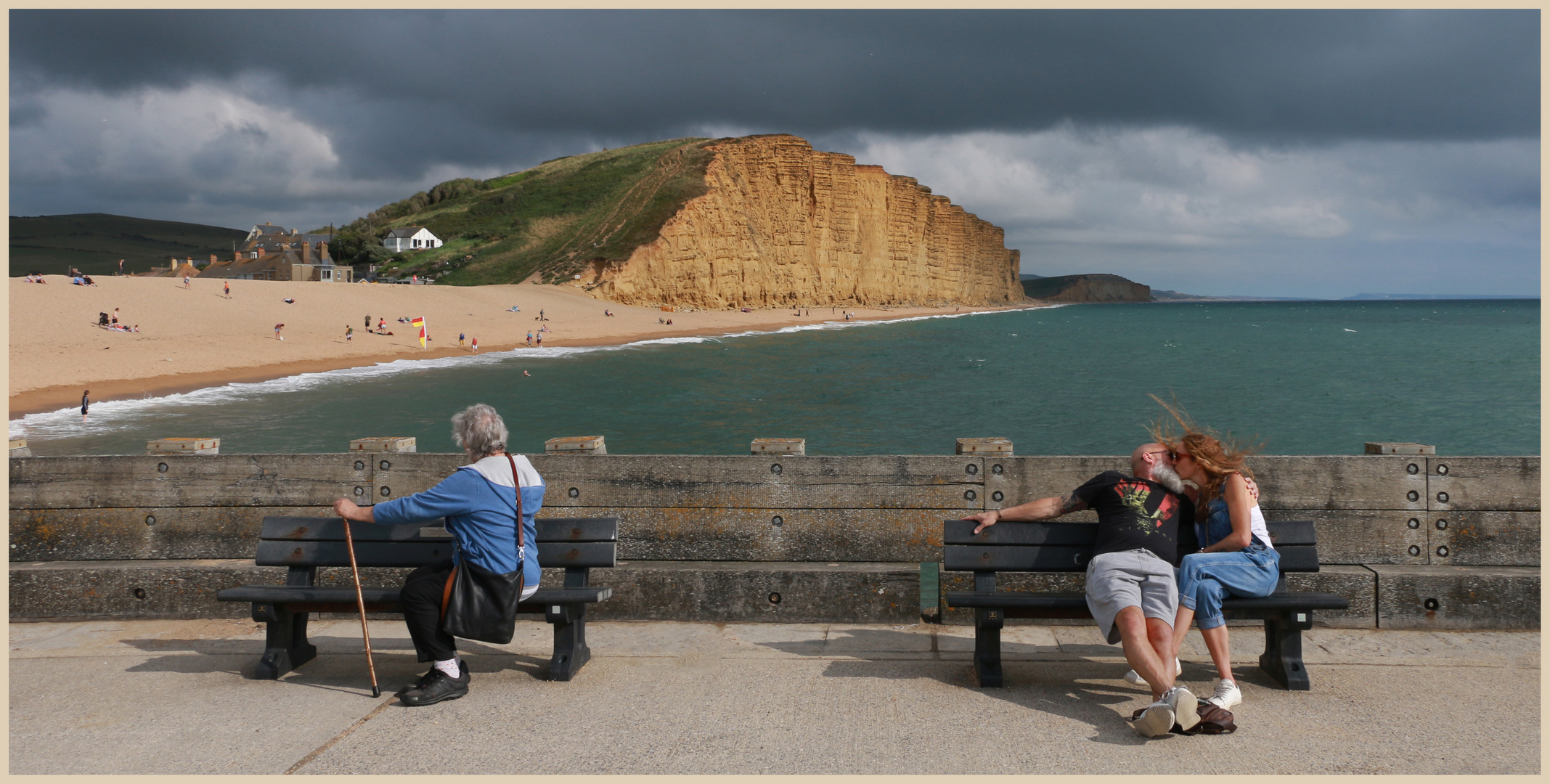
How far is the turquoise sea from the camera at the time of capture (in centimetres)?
2516

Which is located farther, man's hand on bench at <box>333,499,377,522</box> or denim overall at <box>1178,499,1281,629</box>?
man's hand on bench at <box>333,499,377,522</box>

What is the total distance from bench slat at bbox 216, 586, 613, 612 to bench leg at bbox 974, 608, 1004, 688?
6.52ft

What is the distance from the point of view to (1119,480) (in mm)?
4754

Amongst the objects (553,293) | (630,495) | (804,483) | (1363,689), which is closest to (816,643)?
(804,483)

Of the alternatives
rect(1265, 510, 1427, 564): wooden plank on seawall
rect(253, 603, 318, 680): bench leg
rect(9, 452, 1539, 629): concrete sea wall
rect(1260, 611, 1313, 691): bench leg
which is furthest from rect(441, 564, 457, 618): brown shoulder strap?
rect(1265, 510, 1427, 564): wooden plank on seawall

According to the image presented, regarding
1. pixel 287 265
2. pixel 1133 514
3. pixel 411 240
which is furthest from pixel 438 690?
pixel 411 240

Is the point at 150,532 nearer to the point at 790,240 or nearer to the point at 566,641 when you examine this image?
the point at 566,641

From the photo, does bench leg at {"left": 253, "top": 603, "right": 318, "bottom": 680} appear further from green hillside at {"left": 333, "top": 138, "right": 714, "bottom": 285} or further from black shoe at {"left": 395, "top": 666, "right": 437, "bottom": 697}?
green hillside at {"left": 333, "top": 138, "right": 714, "bottom": 285}

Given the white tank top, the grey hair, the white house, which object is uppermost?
the white house

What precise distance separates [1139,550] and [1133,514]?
0.18 metres

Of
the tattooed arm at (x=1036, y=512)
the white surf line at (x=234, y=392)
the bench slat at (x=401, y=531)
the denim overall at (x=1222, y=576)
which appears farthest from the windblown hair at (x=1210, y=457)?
the white surf line at (x=234, y=392)

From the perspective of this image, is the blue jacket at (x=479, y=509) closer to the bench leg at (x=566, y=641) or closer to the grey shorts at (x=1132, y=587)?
the bench leg at (x=566, y=641)

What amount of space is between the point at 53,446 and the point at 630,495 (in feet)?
70.4

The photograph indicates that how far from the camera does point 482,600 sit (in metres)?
4.70
